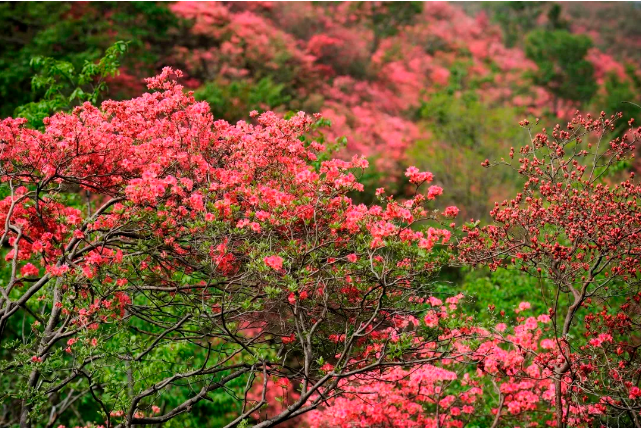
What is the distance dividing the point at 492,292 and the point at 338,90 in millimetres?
13406

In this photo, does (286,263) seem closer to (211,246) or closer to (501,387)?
(211,246)

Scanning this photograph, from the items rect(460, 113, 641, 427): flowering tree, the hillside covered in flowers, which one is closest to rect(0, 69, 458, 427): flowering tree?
the hillside covered in flowers

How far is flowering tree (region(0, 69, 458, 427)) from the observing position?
518cm

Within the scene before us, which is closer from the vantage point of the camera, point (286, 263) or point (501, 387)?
point (286, 263)

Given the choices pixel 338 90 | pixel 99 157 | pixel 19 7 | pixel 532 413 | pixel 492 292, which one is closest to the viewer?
pixel 99 157

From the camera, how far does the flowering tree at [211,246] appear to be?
17.0ft

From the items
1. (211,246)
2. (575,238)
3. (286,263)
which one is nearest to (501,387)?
(575,238)

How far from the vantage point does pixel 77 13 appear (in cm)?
1877

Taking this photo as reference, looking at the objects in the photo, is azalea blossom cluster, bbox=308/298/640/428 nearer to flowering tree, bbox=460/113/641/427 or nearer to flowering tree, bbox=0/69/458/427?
flowering tree, bbox=460/113/641/427

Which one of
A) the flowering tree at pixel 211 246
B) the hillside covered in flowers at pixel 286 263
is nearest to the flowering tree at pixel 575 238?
the hillside covered in flowers at pixel 286 263

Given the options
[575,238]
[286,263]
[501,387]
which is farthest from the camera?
[501,387]

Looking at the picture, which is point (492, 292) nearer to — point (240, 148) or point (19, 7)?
point (240, 148)

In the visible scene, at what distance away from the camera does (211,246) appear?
5.14m

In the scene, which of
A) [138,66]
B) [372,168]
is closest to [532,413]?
[372,168]
